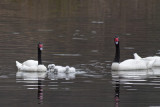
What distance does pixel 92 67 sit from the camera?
24500 mm

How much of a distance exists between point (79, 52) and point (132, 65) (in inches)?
154

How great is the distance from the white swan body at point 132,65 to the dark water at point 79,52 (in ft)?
0.98

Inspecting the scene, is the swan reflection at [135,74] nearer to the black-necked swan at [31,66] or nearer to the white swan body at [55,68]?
the white swan body at [55,68]

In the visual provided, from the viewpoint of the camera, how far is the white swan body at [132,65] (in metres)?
24.4

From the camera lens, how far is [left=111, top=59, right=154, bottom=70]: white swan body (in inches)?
962

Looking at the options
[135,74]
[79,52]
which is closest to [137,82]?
[135,74]

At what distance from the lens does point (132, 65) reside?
24828mm

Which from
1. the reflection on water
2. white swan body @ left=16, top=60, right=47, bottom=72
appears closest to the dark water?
the reflection on water

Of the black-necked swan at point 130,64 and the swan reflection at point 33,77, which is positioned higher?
the black-necked swan at point 130,64

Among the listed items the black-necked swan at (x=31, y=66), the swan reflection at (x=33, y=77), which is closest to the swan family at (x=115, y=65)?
the black-necked swan at (x=31, y=66)

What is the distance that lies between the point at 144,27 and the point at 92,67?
1527cm

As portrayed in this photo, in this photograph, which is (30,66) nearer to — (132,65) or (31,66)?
(31,66)

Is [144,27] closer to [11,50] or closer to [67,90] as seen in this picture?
[11,50]

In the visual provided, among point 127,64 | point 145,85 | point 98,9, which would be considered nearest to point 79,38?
point 127,64
